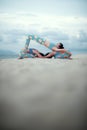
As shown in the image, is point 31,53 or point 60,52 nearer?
point 60,52

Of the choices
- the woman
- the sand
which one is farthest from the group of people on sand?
the sand

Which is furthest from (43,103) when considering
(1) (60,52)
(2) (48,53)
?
(2) (48,53)

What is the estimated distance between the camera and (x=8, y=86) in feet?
5.68

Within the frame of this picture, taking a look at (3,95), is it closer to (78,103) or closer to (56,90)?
(56,90)

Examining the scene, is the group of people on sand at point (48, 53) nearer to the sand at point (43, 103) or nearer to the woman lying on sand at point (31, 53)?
the woman lying on sand at point (31, 53)

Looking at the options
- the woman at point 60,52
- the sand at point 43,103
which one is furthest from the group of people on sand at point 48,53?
the sand at point 43,103

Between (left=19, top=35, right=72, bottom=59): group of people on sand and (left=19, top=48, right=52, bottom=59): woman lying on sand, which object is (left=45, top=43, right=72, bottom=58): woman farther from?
(left=19, top=48, right=52, bottom=59): woman lying on sand

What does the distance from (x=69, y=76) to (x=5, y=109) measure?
84 cm

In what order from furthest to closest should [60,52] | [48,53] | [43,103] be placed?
[48,53], [60,52], [43,103]

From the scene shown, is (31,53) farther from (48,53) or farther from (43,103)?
(43,103)

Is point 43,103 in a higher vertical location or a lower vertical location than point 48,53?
lower

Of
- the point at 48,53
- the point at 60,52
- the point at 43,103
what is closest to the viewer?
the point at 43,103

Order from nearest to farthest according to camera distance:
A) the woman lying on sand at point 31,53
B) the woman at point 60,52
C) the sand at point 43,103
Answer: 1. the sand at point 43,103
2. the woman at point 60,52
3. the woman lying on sand at point 31,53

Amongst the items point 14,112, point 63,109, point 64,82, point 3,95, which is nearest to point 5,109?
point 14,112
